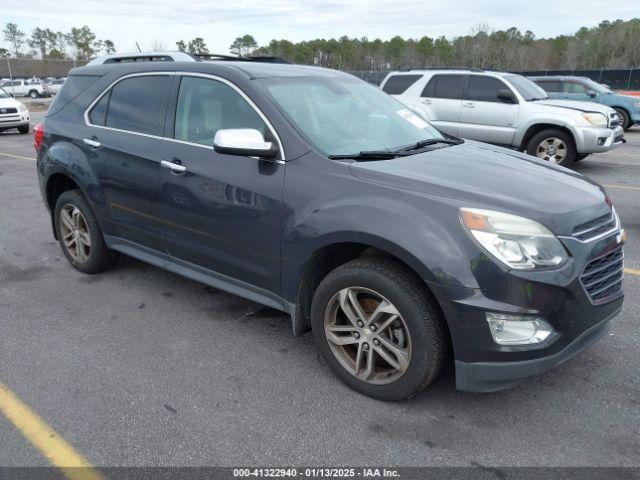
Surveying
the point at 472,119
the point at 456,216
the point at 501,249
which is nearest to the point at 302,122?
the point at 456,216

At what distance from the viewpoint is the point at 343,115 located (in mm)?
3574

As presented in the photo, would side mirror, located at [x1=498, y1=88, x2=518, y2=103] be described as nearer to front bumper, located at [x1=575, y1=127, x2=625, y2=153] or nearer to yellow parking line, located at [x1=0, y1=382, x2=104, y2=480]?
front bumper, located at [x1=575, y1=127, x2=625, y2=153]

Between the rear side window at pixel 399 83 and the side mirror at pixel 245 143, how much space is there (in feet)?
29.4

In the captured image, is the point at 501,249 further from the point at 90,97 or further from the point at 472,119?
Result: the point at 472,119

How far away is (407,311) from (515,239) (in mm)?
618

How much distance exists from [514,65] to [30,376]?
2620 inches

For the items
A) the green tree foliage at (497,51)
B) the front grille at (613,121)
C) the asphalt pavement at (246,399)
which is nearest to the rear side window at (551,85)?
the front grille at (613,121)

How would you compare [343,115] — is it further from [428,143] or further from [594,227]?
[594,227]

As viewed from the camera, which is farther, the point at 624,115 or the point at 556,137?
the point at 624,115

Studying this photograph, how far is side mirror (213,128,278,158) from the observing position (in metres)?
3.06

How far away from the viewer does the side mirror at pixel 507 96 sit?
10070 millimetres

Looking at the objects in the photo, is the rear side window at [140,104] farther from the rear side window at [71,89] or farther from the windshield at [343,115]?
the windshield at [343,115]

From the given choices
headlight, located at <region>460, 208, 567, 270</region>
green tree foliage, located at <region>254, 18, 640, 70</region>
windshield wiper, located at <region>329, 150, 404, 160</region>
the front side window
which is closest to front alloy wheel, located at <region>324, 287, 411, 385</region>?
headlight, located at <region>460, 208, 567, 270</region>

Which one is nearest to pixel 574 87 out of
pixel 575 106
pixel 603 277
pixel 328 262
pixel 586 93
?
pixel 586 93
